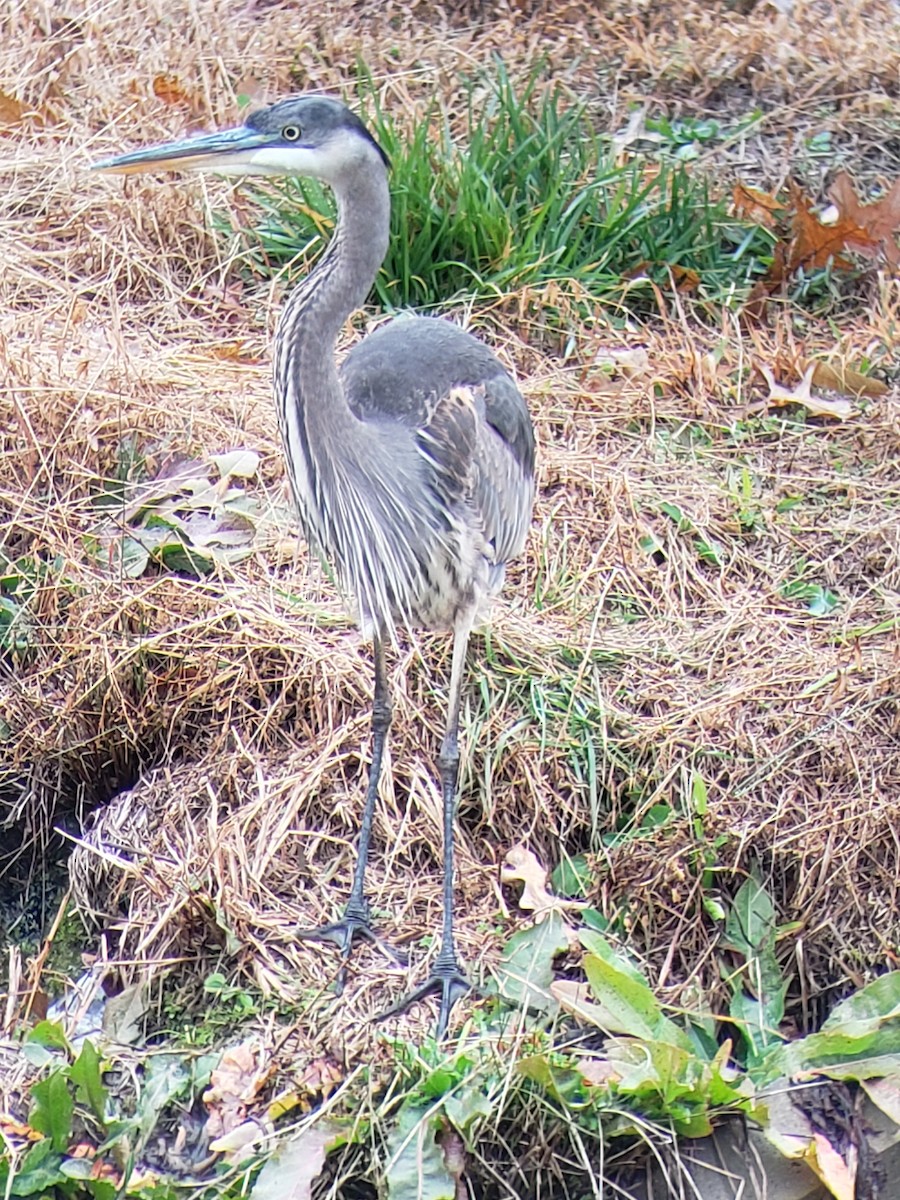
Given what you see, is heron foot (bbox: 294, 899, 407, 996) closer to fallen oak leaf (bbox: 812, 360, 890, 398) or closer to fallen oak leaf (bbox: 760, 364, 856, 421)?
fallen oak leaf (bbox: 760, 364, 856, 421)

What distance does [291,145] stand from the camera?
2.25 meters

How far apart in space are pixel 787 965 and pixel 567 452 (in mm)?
1443

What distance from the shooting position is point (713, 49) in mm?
4781

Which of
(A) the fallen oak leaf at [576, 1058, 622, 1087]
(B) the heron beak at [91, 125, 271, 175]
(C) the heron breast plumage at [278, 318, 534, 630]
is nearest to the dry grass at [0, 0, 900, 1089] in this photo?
(A) the fallen oak leaf at [576, 1058, 622, 1087]

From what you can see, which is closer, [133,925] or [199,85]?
[133,925]

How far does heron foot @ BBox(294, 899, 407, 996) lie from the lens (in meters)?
2.63

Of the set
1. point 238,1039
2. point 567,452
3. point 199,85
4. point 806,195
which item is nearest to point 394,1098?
point 238,1039

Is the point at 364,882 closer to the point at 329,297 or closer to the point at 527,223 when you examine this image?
the point at 329,297

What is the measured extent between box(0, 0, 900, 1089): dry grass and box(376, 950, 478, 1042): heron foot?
37 millimetres

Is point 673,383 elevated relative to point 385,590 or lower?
lower

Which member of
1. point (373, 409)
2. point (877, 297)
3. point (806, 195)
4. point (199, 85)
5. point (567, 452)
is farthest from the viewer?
point (199, 85)

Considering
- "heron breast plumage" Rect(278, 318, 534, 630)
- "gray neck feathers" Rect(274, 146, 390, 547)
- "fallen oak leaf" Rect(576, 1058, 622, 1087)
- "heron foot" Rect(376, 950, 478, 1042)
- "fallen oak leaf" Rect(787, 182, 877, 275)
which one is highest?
"gray neck feathers" Rect(274, 146, 390, 547)

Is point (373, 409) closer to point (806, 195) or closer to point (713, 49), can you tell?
point (806, 195)

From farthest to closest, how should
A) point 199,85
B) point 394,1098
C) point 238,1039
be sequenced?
point 199,85 < point 238,1039 < point 394,1098
